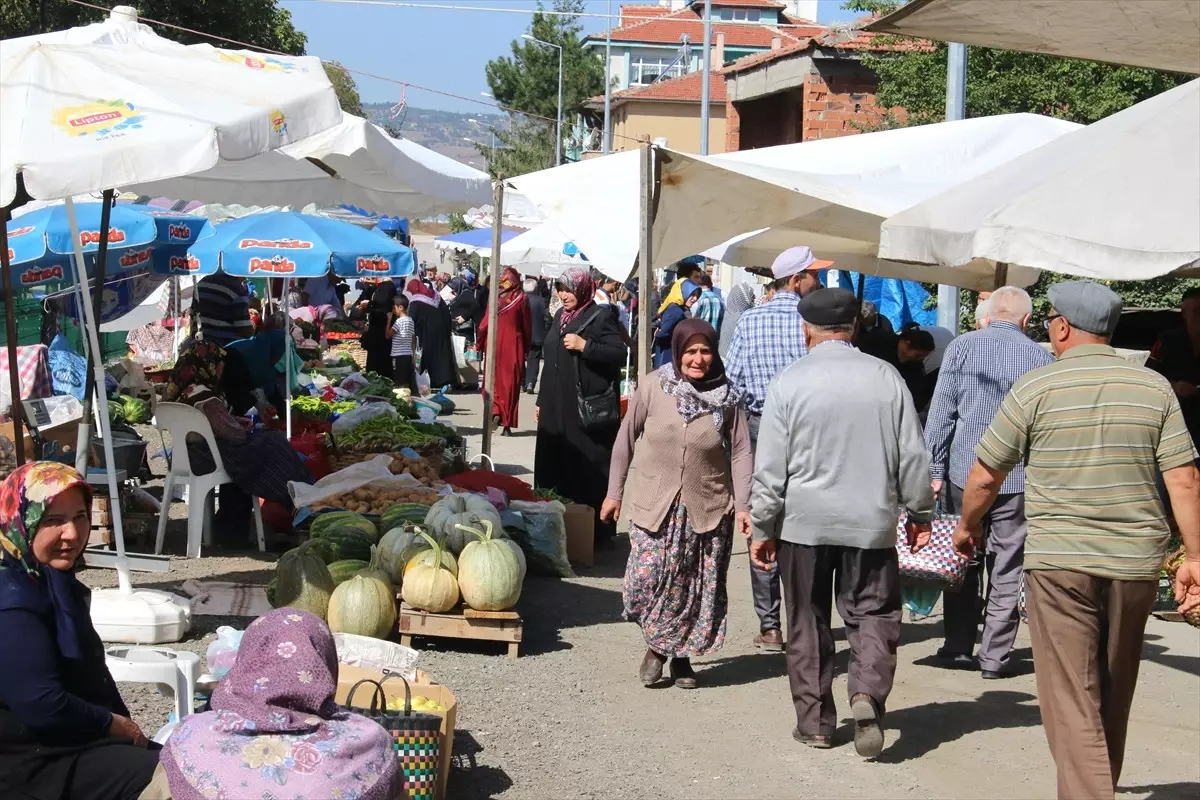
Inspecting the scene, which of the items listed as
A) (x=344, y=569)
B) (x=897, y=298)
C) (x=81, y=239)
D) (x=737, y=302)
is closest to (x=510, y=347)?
(x=737, y=302)

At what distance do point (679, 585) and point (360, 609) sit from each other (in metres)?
1.66

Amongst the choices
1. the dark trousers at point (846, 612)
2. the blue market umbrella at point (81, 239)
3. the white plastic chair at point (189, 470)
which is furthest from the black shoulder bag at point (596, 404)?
the dark trousers at point (846, 612)

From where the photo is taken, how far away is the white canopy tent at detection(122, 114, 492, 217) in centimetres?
944

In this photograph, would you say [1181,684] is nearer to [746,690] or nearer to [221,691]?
[746,690]

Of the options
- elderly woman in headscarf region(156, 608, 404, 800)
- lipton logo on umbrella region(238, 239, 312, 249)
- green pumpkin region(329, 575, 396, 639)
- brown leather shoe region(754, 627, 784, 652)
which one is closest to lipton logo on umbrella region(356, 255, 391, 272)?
lipton logo on umbrella region(238, 239, 312, 249)

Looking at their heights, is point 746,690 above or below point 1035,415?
below

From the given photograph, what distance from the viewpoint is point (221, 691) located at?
119 inches

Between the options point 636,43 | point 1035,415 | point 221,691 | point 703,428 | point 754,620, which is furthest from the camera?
point 636,43

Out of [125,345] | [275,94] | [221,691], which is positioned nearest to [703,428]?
[275,94]

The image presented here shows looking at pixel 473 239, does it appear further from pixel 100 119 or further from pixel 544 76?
pixel 544 76

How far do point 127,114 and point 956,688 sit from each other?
16.2ft

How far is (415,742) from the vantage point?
4645 millimetres

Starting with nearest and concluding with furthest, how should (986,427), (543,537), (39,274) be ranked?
1. (986,427)
2. (543,537)
3. (39,274)

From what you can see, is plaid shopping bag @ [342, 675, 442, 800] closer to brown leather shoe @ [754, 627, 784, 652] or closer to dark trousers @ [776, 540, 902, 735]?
dark trousers @ [776, 540, 902, 735]
